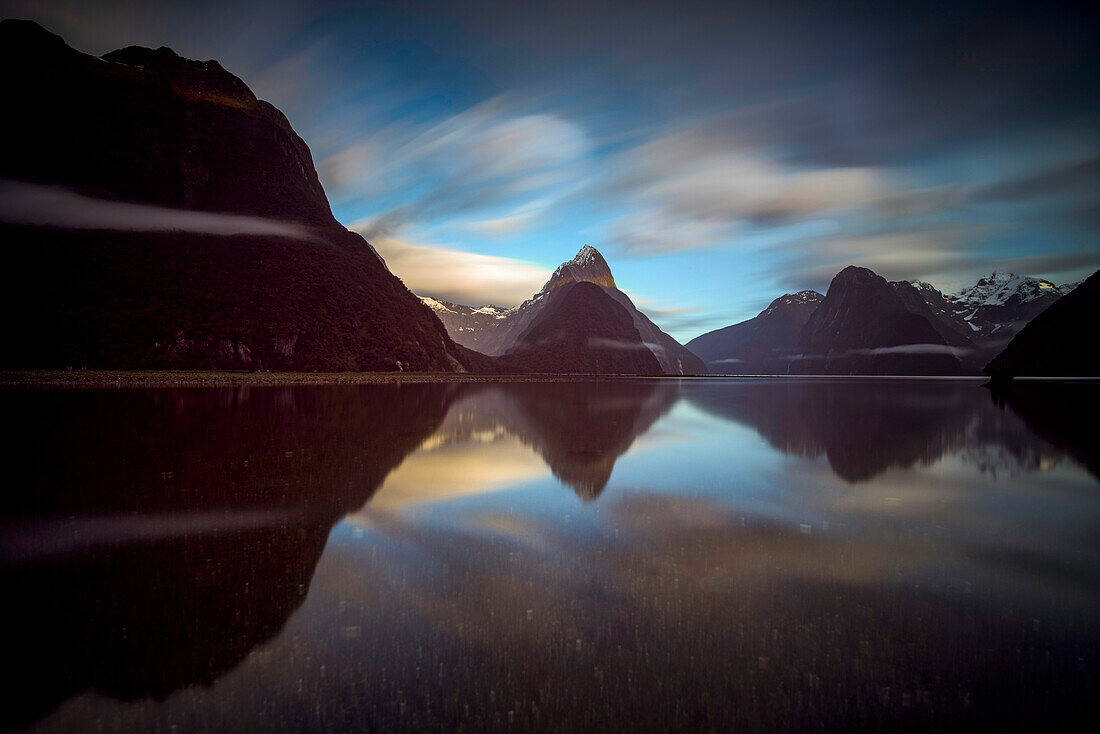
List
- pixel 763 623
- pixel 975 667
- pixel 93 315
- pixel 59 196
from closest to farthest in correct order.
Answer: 1. pixel 975 667
2. pixel 763 623
3. pixel 93 315
4. pixel 59 196

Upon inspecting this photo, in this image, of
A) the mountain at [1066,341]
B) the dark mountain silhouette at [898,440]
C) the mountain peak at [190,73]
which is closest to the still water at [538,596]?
the dark mountain silhouette at [898,440]

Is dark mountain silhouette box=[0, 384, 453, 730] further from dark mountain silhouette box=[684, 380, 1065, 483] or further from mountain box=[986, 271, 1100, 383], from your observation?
mountain box=[986, 271, 1100, 383]

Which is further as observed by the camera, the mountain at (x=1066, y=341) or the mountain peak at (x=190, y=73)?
the mountain peak at (x=190, y=73)

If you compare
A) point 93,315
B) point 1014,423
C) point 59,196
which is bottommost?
point 1014,423

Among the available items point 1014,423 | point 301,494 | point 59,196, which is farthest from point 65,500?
point 59,196

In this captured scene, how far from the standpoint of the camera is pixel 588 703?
190 inches

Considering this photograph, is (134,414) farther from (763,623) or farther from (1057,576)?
(1057,576)

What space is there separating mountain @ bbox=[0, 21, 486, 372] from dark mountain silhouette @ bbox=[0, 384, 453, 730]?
98208 mm

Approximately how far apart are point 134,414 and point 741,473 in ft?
114

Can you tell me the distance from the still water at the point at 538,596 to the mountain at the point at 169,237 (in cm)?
10514

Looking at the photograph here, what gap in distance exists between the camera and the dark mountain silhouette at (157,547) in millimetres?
5527

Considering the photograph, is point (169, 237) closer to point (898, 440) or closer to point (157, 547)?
point (157, 547)

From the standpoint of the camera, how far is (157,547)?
29.7ft

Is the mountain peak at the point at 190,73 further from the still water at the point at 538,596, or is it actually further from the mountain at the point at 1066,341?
the mountain at the point at 1066,341
